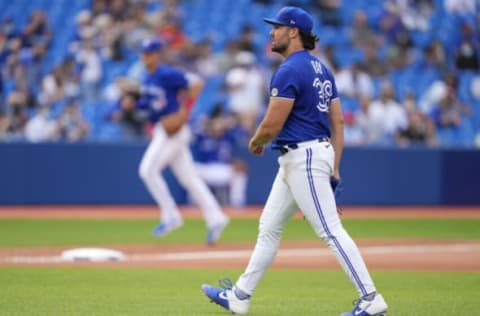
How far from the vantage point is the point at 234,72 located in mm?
21125

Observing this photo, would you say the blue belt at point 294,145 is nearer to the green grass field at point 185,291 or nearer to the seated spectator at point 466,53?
the green grass field at point 185,291

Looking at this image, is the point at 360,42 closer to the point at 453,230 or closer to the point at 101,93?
the point at 101,93

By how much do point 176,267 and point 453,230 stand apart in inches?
270

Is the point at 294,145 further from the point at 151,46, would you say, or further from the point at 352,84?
the point at 352,84

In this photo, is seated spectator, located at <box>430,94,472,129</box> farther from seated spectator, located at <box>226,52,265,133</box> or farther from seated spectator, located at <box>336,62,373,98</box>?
seated spectator, located at <box>226,52,265,133</box>

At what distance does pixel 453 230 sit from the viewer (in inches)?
645

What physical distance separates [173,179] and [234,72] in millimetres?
2647

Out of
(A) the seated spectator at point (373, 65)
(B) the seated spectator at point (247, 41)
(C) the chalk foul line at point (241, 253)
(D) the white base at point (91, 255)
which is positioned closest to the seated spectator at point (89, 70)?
(B) the seated spectator at point (247, 41)

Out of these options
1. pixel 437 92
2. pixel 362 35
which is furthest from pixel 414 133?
pixel 362 35

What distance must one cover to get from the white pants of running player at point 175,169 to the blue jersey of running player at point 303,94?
597 cm

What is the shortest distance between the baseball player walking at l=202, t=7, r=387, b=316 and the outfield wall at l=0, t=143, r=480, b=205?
12.5m

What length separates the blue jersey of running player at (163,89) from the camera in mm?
12906

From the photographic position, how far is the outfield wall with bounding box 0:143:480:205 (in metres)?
19.3

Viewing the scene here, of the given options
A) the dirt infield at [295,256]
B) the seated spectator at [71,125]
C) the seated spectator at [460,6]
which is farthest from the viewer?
the seated spectator at [460,6]
